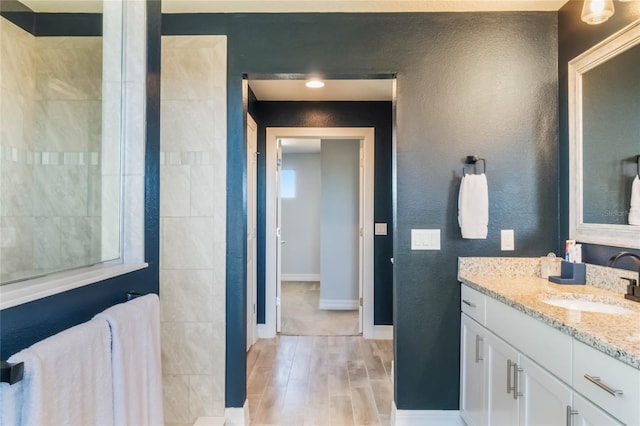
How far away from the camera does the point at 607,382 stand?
3.57 feet

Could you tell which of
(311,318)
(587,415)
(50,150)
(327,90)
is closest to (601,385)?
(587,415)

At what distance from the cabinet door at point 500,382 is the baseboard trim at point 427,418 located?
438mm

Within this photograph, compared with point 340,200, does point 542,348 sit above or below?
below

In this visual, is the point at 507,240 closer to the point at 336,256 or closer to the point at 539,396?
the point at 539,396

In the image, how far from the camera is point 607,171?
1.88 m

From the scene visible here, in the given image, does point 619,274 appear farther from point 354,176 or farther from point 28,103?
point 354,176

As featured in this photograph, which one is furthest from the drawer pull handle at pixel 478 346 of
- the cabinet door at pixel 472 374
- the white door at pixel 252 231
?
the white door at pixel 252 231

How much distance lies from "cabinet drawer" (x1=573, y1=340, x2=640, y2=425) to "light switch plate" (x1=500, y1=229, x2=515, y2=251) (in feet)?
3.54

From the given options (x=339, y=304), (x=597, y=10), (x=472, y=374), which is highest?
(x=597, y=10)

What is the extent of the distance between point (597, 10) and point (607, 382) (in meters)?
1.51

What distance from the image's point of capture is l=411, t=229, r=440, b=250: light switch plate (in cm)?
226

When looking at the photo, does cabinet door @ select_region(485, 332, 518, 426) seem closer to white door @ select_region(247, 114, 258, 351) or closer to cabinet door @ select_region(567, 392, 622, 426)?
cabinet door @ select_region(567, 392, 622, 426)

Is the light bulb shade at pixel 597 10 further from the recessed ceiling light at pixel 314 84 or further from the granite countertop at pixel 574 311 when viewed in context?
the recessed ceiling light at pixel 314 84

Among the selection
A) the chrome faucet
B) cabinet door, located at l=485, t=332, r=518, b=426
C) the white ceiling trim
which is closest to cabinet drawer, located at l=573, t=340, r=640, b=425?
cabinet door, located at l=485, t=332, r=518, b=426
